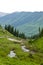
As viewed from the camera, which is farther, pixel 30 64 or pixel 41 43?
pixel 41 43

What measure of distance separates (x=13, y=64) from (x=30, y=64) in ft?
18.3

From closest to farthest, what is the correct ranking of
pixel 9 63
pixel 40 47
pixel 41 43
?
pixel 9 63 < pixel 40 47 < pixel 41 43

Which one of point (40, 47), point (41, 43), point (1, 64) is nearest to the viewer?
point (1, 64)

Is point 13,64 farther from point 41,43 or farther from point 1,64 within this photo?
point 41,43

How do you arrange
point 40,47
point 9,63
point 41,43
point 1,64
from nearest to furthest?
1. point 1,64
2. point 9,63
3. point 40,47
4. point 41,43

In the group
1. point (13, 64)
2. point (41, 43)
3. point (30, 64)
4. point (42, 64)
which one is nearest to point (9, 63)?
point (13, 64)

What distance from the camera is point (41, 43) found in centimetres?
11394

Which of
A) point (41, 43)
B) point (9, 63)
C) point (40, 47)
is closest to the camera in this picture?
point (9, 63)

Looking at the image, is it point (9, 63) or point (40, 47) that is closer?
point (9, 63)

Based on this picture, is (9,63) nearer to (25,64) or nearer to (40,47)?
(25,64)

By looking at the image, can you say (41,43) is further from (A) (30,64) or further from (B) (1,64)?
(B) (1,64)

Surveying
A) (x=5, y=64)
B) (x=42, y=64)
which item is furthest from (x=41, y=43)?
(x=5, y=64)

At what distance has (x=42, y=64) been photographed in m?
63.1

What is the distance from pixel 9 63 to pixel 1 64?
4.37 meters
